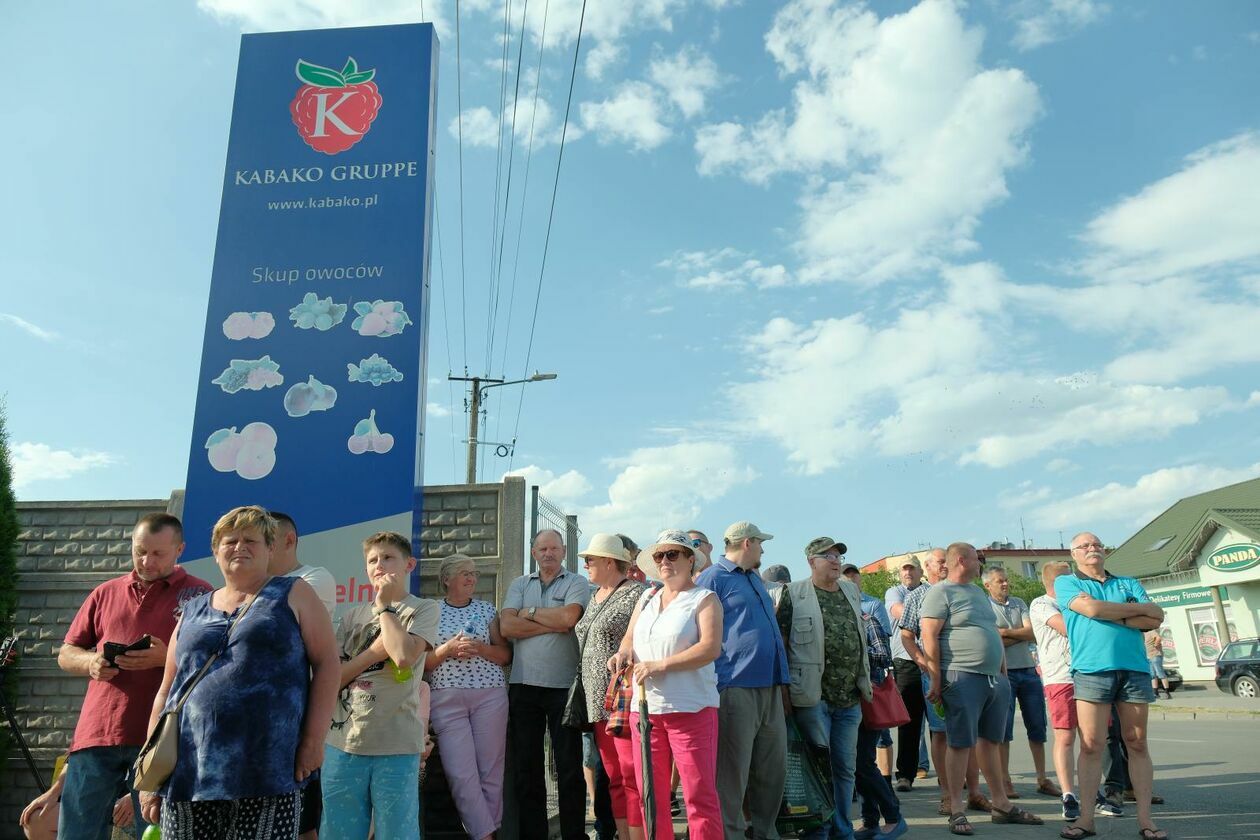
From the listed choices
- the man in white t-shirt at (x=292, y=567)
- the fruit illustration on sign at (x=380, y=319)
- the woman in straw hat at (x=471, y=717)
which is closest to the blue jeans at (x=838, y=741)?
the woman in straw hat at (x=471, y=717)

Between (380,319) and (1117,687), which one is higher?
(380,319)

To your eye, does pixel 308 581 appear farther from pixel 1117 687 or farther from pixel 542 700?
pixel 1117 687

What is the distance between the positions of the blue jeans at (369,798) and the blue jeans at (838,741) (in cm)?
244

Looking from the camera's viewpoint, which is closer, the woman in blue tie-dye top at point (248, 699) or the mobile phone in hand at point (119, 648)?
the woman in blue tie-dye top at point (248, 699)

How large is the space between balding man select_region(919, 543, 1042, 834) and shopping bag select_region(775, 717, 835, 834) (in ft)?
3.19

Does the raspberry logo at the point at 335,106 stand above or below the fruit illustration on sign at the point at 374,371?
above

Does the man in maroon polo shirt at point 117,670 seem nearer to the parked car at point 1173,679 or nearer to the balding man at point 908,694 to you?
the balding man at point 908,694

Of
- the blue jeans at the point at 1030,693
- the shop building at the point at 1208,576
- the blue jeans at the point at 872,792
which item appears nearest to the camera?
the blue jeans at the point at 872,792

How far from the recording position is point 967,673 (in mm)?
5605

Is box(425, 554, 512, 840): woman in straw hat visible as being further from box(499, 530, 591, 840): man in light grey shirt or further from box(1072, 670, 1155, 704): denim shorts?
box(1072, 670, 1155, 704): denim shorts

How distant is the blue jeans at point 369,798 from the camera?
397cm

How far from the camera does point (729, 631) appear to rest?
480cm

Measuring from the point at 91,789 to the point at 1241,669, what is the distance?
23043mm

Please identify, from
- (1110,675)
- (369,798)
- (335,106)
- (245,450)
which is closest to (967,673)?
(1110,675)
